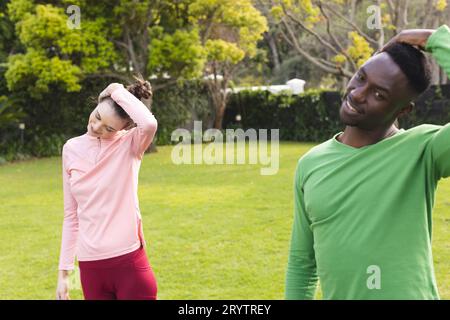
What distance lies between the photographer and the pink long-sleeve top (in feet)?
8.11

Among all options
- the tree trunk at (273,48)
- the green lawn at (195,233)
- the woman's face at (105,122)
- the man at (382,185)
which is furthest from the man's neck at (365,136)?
the tree trunk at (273,48)

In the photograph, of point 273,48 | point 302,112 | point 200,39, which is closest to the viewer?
point 200,39

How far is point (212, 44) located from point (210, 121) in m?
4.55

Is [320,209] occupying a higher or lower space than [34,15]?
lower

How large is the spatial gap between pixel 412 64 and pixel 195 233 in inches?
196

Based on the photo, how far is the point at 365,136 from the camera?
5.47 ft

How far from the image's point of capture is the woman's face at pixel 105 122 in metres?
2.50

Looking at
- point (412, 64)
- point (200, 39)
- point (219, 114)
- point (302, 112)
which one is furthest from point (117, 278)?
point (219, 114)

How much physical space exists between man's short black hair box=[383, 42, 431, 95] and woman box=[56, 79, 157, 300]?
3.88 feet

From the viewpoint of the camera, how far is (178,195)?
8914 millimetres

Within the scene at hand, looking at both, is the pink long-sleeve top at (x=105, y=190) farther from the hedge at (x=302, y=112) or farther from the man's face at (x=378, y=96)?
the hedge at (x=302, y=112)

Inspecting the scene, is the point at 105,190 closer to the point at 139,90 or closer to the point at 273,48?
the point at 139,90
